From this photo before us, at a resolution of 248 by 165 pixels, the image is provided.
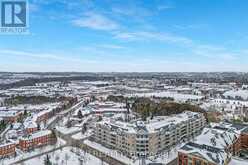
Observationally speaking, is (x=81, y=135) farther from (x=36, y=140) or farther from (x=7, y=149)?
(x=7, y=149)

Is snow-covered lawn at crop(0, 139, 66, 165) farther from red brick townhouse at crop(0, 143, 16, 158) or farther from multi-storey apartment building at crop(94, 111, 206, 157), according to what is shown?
multi-storey apartment building at crop(94, 111, 206, 157)

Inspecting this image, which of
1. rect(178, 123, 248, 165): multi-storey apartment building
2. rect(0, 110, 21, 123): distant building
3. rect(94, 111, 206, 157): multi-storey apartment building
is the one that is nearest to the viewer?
rect(178, 123, 248, 165): multi-storey apartment building

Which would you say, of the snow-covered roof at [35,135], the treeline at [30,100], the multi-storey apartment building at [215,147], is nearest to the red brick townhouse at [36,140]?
the snow-covered roof at [35,135]

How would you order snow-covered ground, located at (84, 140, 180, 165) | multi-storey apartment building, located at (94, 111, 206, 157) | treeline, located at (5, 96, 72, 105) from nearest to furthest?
1. snow-covered ground, located at (84, 140, 180, 165)
2. multi-storey apartment building, located at (94, 111, 206, 157)
3. treeline, located at (5, 96, 72, 105)

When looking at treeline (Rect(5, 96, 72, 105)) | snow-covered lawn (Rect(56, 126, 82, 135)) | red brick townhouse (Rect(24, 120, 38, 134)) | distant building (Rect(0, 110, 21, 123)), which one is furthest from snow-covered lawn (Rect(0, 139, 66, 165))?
treeline (Rect(5, 96, 72, 105))

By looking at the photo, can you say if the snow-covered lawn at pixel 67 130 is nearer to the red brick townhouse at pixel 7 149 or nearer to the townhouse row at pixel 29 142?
the townhouse row at pixel 29 142

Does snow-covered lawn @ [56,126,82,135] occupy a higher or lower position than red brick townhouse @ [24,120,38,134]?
lower

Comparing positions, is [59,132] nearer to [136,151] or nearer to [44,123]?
[44,123]
